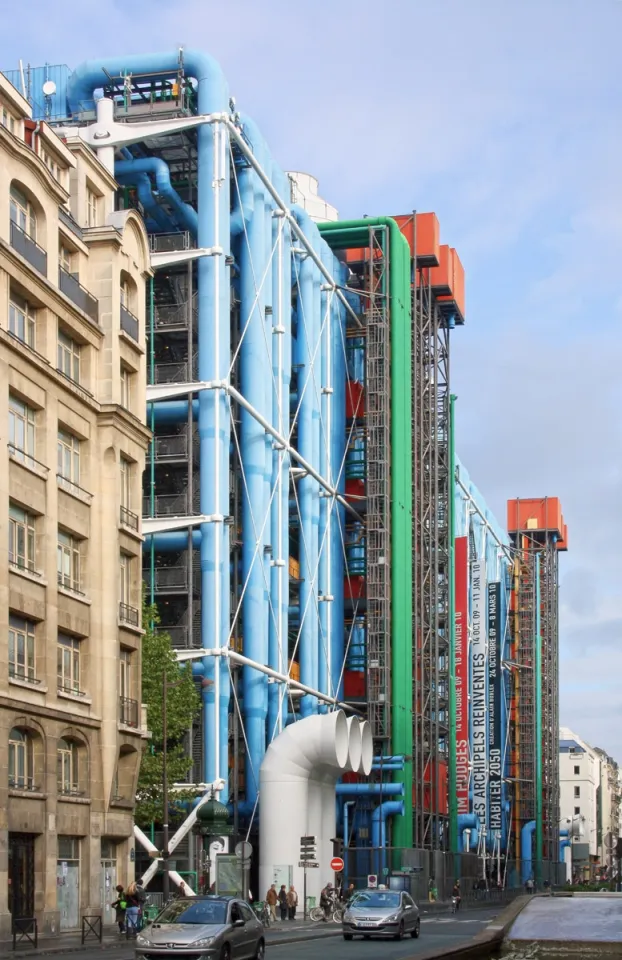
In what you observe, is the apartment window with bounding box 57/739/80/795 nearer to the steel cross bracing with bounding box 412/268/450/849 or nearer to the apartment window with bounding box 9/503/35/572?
the apartment window with bounding box 9/503/35/572

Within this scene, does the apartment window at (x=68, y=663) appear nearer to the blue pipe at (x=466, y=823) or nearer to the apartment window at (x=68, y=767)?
the apartment window at (x=68, y=767)

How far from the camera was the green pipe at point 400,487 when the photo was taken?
84625mm

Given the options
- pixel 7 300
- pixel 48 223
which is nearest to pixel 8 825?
pixel 7 300

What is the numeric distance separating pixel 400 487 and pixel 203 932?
5926 centimetres

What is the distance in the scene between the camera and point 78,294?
51.8 metres

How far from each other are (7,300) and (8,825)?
1451cm

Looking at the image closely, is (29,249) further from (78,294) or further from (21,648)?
(21,648)

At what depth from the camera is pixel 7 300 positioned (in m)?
45.4

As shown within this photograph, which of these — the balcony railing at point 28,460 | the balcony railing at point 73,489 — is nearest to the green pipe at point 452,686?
the balcony railing at point 73,489

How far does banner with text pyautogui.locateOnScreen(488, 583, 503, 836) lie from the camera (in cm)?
11884

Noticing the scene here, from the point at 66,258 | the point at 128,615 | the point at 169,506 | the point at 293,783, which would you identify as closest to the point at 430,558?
the point at 169,506

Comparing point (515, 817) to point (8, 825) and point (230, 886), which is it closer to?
point (230, 886)

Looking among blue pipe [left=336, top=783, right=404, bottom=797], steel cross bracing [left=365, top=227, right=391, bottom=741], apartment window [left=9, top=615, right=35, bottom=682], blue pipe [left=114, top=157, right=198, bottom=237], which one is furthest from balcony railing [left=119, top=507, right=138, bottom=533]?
steel cross bracing [left=365, top=227, right=391, bottom=741]

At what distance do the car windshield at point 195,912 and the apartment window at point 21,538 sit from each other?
15.7m
